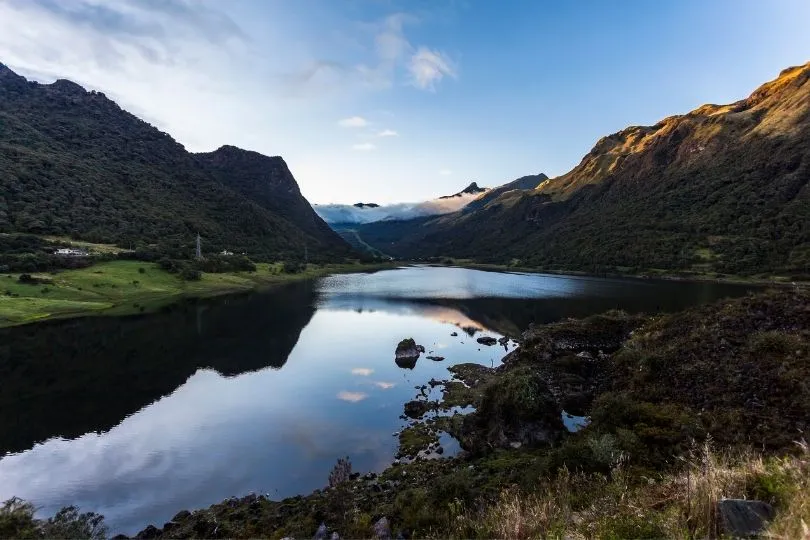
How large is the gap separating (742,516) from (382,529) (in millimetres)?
15659

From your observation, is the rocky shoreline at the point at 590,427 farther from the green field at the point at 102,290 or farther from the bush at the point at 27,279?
the bush at the point at 27,279

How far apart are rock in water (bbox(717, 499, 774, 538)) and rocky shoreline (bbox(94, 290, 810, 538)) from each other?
375mm

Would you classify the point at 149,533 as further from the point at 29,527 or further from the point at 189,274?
the point at 189,274

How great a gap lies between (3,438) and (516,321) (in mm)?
78705

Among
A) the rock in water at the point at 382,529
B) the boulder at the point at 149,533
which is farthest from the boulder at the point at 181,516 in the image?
the rock in water at the point at 382,529

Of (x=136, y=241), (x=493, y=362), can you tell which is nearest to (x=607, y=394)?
(x=493, y=362)

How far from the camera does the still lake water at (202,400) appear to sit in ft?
94.0

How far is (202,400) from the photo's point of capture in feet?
148

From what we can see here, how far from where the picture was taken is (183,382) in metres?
51.1

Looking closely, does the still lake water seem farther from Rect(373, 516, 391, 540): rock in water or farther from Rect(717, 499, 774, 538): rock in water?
Rect(717, 499, 774, 538): rock in water

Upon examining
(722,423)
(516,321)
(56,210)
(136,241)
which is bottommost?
(516,321)

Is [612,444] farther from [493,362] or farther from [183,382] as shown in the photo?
[183,382]

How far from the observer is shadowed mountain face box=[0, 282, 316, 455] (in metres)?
39.3

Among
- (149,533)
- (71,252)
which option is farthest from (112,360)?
(71,252)
